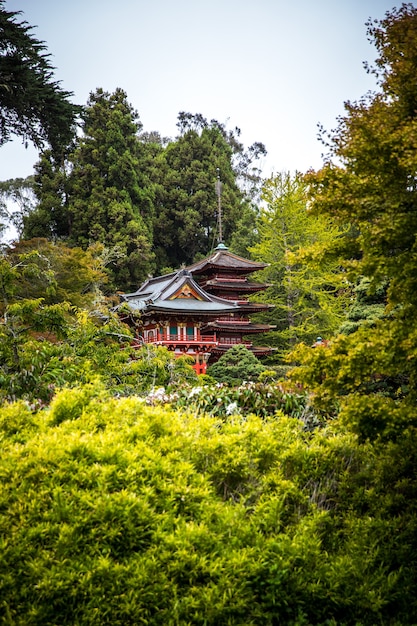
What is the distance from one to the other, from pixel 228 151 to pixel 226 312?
21.3 m

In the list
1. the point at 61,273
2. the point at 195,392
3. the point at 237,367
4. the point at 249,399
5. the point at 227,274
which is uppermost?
the point at 61,273

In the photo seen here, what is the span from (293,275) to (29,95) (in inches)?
615

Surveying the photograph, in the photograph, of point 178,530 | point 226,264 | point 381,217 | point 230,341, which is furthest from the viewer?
point 226,264

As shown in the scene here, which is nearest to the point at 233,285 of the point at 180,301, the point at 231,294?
the point at 231,294

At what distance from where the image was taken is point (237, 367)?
17438 mm

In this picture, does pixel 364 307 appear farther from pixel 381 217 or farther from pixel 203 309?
pixel 203 309

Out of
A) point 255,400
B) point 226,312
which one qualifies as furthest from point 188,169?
point 255,400

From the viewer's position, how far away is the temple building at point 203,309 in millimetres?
22172

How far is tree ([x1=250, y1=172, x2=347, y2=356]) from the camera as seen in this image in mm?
24094

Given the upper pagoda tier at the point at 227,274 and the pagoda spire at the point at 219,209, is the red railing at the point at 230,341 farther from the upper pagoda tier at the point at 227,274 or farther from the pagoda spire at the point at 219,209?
the pagoda spire at the point at 219,209

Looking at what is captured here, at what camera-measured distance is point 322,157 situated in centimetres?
489

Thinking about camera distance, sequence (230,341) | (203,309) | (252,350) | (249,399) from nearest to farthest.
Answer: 1. (249,399)
2. (203,309)
3. (252,350)
4. (230,341)

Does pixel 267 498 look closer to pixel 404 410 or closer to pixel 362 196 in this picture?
pixel 404 410

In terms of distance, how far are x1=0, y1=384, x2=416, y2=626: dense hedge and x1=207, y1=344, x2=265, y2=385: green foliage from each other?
12765mm
